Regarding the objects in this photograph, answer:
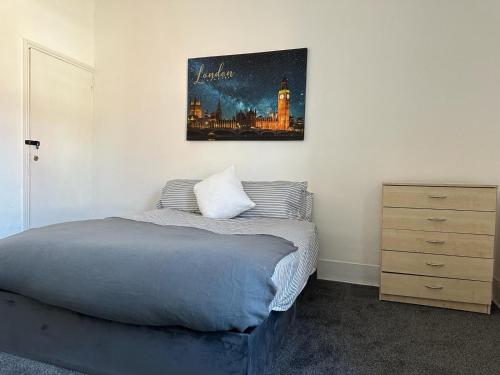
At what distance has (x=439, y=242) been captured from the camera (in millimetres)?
2250

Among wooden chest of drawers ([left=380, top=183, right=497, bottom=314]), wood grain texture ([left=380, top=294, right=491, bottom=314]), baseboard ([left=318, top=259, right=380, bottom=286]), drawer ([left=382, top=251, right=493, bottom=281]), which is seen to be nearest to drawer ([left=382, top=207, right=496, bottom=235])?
wooden chest of drawers ([left=380, top=183, right=497, bottom=314])

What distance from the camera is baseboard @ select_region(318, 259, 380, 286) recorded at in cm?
276

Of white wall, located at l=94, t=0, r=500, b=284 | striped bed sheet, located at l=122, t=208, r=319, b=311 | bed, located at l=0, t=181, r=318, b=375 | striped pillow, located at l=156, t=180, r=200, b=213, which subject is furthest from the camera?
striped pillow, located at l=156, t=180, r=200, b=213

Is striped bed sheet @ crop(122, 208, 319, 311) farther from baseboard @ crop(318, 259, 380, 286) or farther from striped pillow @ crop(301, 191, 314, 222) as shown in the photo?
baseboard @ crop(318, 259, 380, 286)

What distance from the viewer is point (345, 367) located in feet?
4.95

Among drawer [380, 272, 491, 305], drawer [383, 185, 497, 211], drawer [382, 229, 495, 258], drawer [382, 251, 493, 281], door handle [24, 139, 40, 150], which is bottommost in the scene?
drawer [380, 272, 491, 305]

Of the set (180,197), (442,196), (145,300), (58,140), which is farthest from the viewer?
(58,140)

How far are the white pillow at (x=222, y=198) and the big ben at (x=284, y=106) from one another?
0.70m

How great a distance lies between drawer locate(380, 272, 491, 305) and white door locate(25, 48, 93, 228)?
2.99 m

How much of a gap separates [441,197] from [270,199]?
1.18 m

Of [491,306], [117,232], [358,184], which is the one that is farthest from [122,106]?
[491,306]

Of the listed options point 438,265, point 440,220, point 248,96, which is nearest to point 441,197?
point 440,220

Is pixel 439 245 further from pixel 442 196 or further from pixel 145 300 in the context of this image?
pixel 145 300

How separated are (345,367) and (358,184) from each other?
5.26 feet
